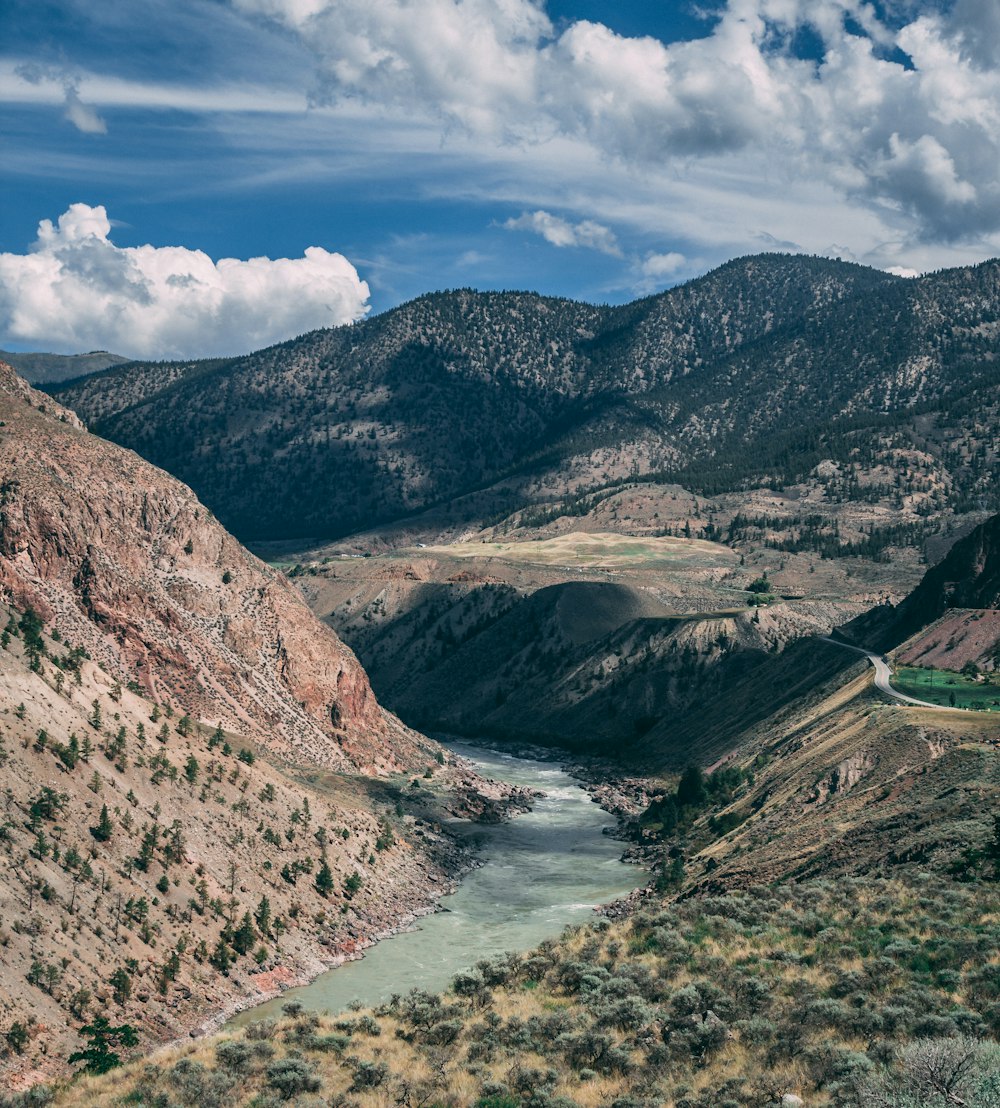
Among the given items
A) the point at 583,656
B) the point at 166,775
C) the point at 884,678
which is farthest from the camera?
the point at 583,656

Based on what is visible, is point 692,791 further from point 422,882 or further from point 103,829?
point 103,829

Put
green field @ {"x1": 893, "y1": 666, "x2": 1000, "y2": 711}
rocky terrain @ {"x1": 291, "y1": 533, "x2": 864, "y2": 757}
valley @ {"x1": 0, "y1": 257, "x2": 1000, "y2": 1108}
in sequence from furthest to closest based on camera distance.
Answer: rocky terrain @ {"x1": 291, "y1": 533, "x2": 864, "y2": 757}, green field @ {"x1": 893, "y1": 666, "x2": 1000, "y2": 711}, valley @ {"x1": 0, "y1": 257, "x2": 1000, "y2": 1108}

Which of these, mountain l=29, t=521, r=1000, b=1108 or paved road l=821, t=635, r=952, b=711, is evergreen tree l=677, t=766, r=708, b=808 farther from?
mountain l=29, t=521, r=1000, b=1108

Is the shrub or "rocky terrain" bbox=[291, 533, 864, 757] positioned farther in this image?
"rocky terrain" bbox=[291, 533, 864, 757]

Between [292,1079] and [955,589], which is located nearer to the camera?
[292,1079]

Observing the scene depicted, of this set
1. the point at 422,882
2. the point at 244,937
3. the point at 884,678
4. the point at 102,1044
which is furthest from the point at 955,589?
the point at 102,1044

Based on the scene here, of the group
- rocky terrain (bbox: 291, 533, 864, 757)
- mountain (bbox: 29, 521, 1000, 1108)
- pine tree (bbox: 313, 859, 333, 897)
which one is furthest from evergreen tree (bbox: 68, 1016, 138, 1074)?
rocky terrain (bbox: 291, 533, 864, 757)

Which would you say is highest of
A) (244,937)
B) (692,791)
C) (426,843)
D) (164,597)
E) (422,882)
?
(164,597)

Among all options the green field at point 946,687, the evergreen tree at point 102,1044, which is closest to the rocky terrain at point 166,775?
the evergreen tree at point 102,1044
